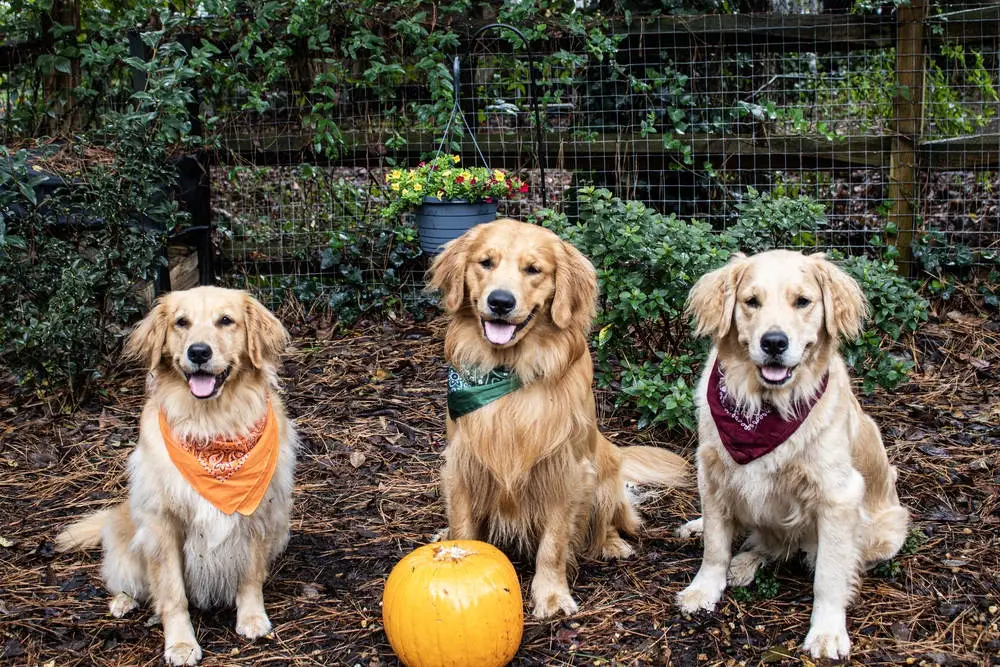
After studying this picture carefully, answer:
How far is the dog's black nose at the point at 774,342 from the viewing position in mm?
3062

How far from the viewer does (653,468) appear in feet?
14.0

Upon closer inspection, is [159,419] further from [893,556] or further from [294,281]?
[294,281]

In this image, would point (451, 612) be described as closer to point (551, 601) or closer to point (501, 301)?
point (551, 601)

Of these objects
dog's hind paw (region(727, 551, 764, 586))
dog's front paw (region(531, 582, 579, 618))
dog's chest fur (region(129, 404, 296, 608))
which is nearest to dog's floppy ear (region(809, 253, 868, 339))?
dog's hind paw (region(727, 551, 764, 586))

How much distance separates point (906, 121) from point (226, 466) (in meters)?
5.22

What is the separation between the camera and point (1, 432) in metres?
4.98

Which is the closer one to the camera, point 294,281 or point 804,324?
point 804,324

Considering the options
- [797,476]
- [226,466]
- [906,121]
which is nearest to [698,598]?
[797,476]

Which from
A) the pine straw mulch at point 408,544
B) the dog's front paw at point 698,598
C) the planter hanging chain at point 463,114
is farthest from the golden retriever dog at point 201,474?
the planter hanging chain at point 463,114

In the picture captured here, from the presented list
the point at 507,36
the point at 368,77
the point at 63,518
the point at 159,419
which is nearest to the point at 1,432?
the point at 63,518

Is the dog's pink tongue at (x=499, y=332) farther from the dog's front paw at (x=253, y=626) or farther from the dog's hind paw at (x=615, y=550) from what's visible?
the dog's front paw at (x=253, y=626)

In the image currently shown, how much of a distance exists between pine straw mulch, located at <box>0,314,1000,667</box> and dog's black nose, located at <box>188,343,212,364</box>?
979 millimetres

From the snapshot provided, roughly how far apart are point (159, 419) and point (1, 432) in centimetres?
225

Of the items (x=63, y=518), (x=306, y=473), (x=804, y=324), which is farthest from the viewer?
(x=306, y=473)
